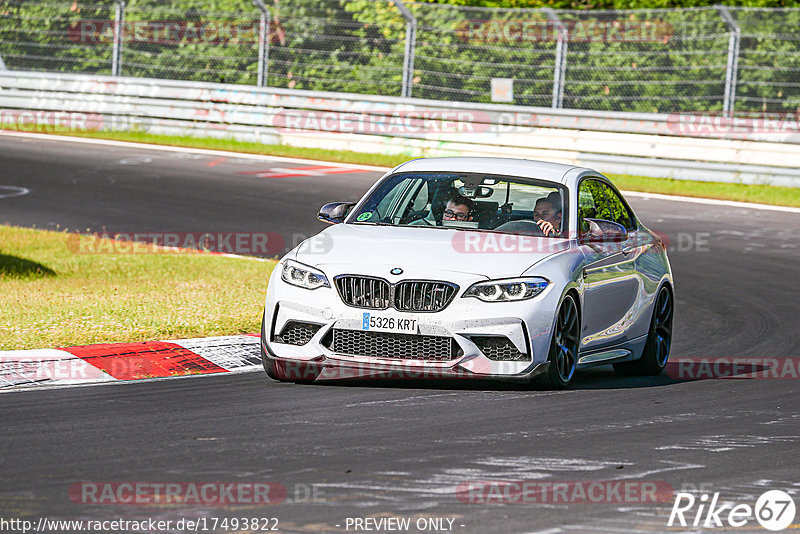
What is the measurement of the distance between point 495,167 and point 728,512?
4553mm

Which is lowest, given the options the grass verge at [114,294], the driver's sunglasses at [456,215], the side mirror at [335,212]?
the grass verge at [114,294]

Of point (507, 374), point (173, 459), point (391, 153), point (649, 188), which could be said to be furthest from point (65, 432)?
point (391, 153)

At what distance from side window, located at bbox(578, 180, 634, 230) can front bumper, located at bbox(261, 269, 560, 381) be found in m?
1.57

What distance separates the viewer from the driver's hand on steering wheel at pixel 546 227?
9594 millimetres

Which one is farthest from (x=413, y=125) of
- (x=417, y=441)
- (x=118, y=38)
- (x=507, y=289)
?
(x=417, y=441)

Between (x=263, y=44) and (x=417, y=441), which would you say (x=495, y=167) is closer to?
(x=417, y=441)

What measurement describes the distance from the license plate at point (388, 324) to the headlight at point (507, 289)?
38cm

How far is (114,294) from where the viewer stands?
41.4 ft

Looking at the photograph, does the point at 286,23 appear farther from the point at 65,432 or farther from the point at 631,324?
the point at 65,432

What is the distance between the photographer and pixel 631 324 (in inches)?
402

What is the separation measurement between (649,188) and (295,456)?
16.4 m

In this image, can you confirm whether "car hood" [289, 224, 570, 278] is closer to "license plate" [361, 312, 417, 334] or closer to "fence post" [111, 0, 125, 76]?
"license plate" [361, 312, 417, 334]

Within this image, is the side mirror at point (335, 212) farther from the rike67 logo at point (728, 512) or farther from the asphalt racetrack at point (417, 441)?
the rike67 logo at point (728, 512)

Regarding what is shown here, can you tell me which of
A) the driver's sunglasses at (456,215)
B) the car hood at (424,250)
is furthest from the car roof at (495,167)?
the car hood at (424,250)
